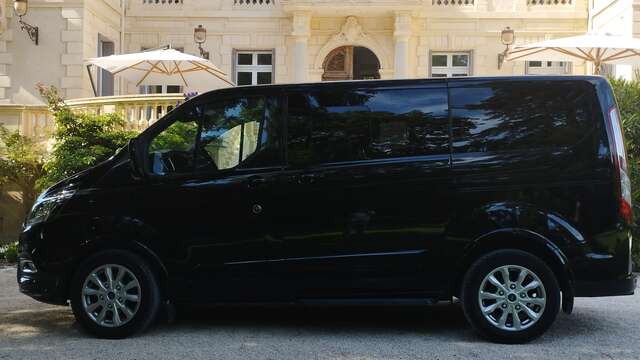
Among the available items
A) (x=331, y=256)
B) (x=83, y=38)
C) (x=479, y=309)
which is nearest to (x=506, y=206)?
(x=479, y=309)

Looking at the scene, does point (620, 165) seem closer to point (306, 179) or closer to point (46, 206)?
point (306, 179)

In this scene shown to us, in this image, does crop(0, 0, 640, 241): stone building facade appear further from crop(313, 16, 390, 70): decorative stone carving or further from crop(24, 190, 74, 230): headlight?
crop(24, 190, 74, 230): headlight

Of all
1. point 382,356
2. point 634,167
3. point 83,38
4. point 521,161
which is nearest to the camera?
point 382,356

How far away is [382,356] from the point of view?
4883 mm

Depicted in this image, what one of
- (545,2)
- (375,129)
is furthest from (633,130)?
(545,2)

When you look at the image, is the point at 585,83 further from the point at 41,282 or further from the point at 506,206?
the point at 41,282

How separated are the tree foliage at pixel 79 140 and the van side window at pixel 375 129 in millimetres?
6066

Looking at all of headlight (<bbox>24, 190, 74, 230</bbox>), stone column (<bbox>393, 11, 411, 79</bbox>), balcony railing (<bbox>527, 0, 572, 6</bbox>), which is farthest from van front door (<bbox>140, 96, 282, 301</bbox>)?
balcony railing (<bbox>527, 0, 572, 6</bbox>)

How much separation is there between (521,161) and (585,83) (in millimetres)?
769

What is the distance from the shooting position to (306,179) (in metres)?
5.33

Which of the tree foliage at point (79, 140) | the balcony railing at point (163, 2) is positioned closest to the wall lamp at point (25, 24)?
the balcony railing at point (163, 2)

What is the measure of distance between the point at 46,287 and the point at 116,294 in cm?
59

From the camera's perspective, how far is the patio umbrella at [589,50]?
12.1m

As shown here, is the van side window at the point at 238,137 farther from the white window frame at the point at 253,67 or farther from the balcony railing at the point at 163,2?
the balcony railing at the point at 163,2
